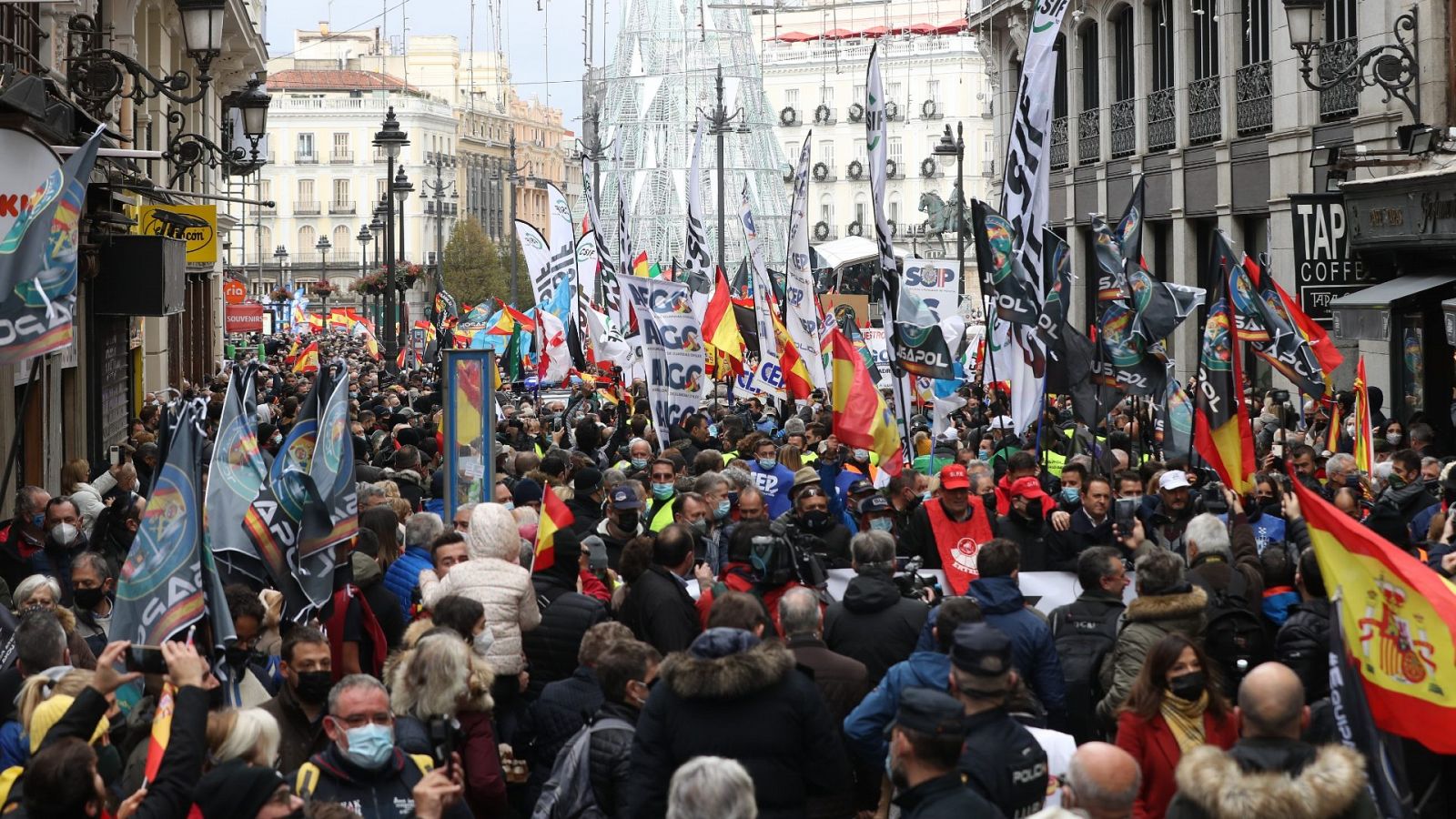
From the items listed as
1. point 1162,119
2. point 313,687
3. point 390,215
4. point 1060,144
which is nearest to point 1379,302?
point 1162,119

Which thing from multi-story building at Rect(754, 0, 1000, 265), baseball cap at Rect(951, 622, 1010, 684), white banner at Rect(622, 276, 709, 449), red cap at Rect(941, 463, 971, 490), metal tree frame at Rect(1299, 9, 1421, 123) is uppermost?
multi-story building at Rect(754, 0, 1000, 265)

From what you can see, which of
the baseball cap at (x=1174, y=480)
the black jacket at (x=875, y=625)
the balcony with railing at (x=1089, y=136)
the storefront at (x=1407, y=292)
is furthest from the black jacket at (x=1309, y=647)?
the balcony with railing at (x=1089, y=136)

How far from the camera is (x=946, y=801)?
5242 millimetres

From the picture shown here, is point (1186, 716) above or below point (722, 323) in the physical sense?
below

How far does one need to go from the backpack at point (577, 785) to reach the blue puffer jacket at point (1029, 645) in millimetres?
1348

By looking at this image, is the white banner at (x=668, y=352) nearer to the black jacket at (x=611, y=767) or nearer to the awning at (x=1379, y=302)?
the awning at (x=1379, y=302)

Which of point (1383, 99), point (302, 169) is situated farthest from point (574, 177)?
point (1383, 99)

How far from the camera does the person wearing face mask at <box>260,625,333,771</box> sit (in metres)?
Answer: 6.57

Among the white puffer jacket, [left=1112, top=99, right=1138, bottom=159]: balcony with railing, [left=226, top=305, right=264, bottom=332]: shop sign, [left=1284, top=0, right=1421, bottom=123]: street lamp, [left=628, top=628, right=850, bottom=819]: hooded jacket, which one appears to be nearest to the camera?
[left=628, top=628, right=850, bottom=819]: hooded jacket

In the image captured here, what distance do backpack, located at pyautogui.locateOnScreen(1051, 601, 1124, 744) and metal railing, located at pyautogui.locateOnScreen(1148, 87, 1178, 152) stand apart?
944 inches

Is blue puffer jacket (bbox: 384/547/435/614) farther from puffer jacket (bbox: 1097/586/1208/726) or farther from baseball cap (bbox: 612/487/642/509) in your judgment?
puffer jacket (bbox: 1097/586/1208/726)

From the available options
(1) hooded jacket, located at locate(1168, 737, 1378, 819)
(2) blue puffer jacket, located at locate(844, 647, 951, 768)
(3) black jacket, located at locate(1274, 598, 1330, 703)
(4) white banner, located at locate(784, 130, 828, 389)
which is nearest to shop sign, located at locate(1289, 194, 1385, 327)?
(4) white banner, located at locate(784, 130, 828, 389)

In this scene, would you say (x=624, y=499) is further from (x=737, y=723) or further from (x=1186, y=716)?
(x=1186, y=716)

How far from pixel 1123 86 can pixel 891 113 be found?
69.5 m
